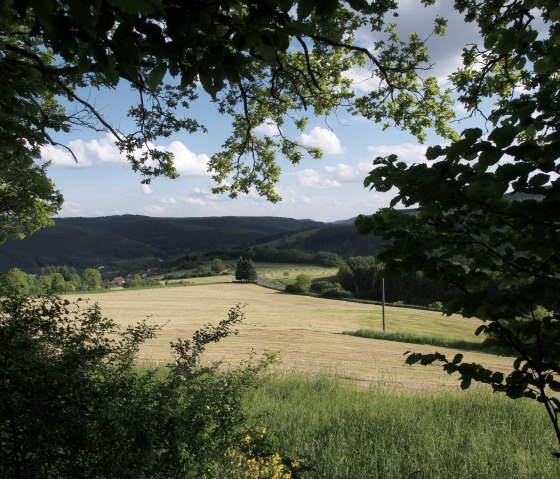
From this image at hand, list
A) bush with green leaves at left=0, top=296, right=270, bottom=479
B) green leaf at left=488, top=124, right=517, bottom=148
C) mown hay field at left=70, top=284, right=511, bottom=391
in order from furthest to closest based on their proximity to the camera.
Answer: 1. mown hay field at left=70, top=284, right=511, bottom=391
2. bush with green leaves at left=0, top=296, right=270, bottom=479
3. green leaf at left=488, top=124, right=517, bottom=148

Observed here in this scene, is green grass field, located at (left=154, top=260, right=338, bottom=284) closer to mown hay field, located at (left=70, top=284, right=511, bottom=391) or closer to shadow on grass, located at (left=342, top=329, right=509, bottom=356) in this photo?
mown hay field, located at (left=70, top=284, right=511, bottom=391)

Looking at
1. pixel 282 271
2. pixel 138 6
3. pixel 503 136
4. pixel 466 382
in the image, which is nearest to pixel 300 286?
pixel 282 271

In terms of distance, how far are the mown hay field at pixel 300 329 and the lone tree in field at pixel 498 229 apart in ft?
38.8

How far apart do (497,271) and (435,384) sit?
784 inches

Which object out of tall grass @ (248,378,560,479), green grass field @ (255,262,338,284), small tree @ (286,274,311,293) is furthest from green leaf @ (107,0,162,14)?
green grass field @ (255,262,338,284)

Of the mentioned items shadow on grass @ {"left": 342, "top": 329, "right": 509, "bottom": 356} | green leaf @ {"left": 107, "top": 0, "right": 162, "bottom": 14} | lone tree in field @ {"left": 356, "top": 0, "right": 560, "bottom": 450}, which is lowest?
shadow on grass @ {"left": 342, "top": 329, "right": 509, "bottom": 356}

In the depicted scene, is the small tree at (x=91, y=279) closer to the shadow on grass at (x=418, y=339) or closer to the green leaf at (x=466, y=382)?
the shadow on grass at (x=418, y=339)

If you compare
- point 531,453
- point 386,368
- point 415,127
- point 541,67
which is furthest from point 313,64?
point 386,368

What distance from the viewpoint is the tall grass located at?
5.32 m

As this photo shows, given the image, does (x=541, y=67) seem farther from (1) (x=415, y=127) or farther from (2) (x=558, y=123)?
(1) (x=415, y=127)

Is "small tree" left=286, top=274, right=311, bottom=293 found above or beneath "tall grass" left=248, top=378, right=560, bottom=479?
beneath

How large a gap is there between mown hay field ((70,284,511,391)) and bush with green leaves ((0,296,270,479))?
930 centimetres

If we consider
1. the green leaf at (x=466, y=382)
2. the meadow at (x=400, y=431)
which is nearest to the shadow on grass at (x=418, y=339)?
the meadow at (x=400, y=431)

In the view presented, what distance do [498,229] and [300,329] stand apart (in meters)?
41.1
